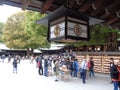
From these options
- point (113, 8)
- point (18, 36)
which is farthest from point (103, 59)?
point (18, 36)

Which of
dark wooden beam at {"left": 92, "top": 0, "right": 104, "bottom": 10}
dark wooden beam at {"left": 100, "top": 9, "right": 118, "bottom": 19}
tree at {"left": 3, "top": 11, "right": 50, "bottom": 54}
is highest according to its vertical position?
tree at {"left": 3, "top": 11, "right": 50, "bottom": 54}

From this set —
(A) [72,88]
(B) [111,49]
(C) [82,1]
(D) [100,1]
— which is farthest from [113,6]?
(B) [111,49]

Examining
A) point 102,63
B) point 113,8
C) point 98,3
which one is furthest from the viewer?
point 102,63

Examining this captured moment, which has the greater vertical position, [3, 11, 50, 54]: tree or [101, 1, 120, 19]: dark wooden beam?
[3, 11, 50, 54]: tree

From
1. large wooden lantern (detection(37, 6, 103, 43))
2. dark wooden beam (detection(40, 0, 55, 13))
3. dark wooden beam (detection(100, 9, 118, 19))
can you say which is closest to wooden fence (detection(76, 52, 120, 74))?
dark wooden beam (detection(100, 9, 118, 19))

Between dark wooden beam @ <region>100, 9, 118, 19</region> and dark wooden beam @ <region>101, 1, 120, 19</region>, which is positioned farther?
dark wooden beam @ <region>100, 9, 118, 19</region>

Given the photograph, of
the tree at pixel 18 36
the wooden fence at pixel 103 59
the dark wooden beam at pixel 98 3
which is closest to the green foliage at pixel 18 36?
the tree at pixel 18 36

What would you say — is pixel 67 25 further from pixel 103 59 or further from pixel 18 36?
pixel 18 36

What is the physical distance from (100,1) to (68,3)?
2.18ft

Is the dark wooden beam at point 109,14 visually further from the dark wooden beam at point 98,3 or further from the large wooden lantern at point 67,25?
the large wooden lantern at point 67,25

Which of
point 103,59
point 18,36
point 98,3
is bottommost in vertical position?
point 103,59

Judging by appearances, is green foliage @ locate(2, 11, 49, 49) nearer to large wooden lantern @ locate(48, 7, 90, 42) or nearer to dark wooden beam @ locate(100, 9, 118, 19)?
dark wooden beam @ locate(100, 9, 118, 19)

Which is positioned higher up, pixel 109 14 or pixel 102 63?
pixel 109 14

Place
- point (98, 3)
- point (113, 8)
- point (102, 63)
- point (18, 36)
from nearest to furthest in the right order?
point (98, 3) → point (113, 8) → point (102, 63) → point (18, 36)
